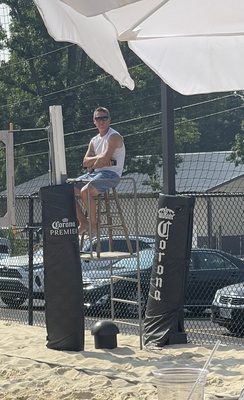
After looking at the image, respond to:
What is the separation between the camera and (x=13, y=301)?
53.6ft

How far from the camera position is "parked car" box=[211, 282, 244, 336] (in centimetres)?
1344

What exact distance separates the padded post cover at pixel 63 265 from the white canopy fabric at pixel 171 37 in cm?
297

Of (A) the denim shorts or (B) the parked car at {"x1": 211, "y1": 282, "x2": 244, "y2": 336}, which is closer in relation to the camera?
(A) the denim shorts

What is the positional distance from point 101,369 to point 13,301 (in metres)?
6.95

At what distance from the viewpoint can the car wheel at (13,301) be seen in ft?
53.4

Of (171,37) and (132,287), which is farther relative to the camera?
(132,287)

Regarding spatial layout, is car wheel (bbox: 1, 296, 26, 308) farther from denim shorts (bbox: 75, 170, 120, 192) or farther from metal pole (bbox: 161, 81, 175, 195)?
denim shorts (bbox: 75, 170, 120, 192)

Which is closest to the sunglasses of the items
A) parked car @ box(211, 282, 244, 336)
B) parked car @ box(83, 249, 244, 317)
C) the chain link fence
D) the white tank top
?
the white tank top

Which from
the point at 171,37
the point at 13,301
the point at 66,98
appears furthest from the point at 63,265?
the point at 66,98

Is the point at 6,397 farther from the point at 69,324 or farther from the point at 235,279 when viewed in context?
the point at 235,279

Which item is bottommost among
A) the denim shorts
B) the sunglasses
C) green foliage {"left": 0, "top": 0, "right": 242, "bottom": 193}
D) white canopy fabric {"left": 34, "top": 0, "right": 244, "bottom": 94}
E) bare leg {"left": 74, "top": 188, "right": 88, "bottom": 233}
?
bare leg {"left": 74, "top": 188, "right": 88, "bottom": 233}

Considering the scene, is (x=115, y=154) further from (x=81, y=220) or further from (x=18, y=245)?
(x=18, y=245)

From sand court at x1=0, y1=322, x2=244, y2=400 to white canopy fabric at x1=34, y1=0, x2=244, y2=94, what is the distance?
9.02 ft

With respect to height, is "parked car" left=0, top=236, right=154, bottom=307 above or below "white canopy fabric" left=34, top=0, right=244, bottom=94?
below
